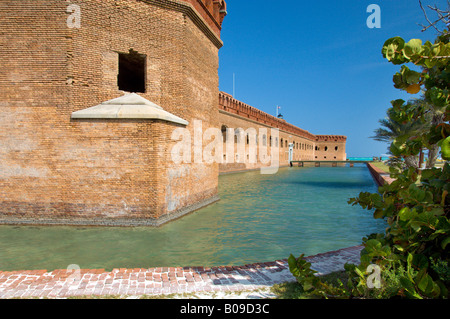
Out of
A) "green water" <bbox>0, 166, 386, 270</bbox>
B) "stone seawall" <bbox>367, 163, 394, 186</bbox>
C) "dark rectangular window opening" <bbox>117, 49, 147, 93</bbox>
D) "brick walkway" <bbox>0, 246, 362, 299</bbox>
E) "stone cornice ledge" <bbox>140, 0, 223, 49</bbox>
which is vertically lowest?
"green water" <bbox>0, 166, 386, 270</bbox>

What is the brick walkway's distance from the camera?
329 cm

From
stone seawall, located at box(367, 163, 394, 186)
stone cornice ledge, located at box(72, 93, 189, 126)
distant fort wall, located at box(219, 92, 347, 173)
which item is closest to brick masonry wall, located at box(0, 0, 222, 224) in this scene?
stone cornice ledge, located at box(72, 93, 189, 126)

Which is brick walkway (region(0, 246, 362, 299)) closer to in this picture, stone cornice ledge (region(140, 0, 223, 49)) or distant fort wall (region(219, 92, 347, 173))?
stone cornice ledge (region(140, 0, 223, 49))

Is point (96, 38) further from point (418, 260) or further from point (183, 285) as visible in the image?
point (418, 260)

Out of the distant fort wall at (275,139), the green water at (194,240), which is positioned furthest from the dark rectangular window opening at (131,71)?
the distant fort wall at (275,139)

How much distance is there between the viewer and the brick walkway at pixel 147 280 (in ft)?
10.8

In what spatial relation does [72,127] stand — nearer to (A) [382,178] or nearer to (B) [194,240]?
(B) [194,240]

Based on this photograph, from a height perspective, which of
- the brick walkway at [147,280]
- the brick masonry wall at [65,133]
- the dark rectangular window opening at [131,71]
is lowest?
the brick walkway at [147,280]

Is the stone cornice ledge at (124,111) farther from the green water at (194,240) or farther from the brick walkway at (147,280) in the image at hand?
the brick walkway at (147,280)

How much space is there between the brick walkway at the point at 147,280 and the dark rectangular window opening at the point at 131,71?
228 inches

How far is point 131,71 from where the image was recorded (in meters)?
10.7

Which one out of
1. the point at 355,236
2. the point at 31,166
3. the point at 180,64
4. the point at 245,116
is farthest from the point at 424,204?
the point at 245,116

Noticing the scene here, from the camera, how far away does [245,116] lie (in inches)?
1133

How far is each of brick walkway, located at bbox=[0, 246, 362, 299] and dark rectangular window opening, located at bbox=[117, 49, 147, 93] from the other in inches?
228
